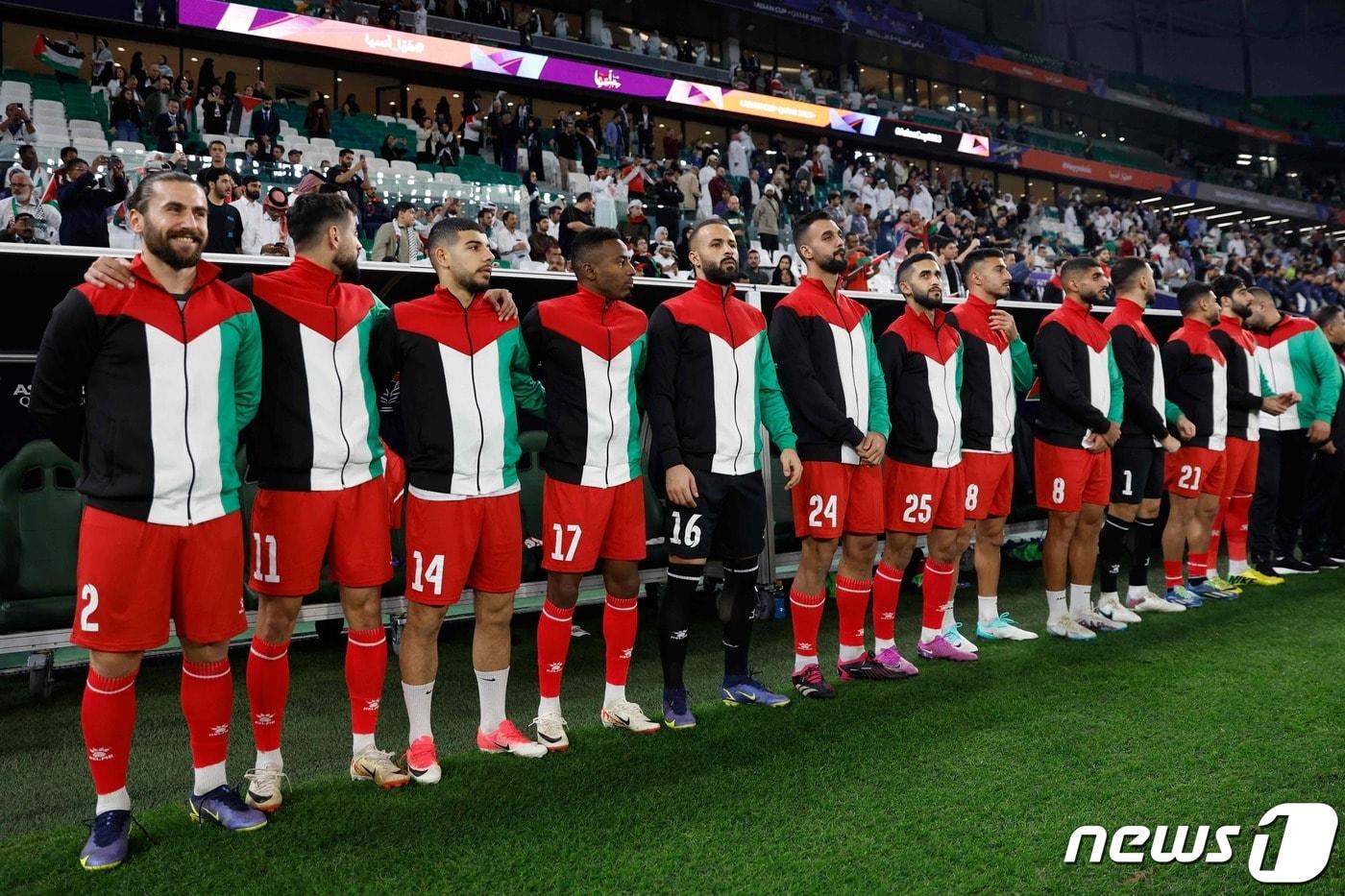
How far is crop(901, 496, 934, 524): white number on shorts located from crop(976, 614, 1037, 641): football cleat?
1106mm

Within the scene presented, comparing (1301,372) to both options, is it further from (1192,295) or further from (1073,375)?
(1073,375)

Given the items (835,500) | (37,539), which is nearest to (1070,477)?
(835,500)

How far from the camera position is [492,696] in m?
3.90

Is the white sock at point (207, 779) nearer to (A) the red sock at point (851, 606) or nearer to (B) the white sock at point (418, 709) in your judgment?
(B) the white sock at point (418, 709)

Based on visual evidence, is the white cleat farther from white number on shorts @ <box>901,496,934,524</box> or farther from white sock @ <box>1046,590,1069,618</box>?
white number on shorts @ <box>901,496,934,524</box>

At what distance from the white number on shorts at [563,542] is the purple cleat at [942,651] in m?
2.27

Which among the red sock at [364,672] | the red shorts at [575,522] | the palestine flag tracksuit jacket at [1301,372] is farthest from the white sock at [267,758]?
the palestine flag tracksuit jacket at [1301,372]

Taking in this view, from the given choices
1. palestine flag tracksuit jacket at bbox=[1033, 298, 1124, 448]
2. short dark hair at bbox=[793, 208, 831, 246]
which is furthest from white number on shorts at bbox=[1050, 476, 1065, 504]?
short dark hair at bbox=[793, 208, 831, 246]

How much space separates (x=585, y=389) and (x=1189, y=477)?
4.57 m

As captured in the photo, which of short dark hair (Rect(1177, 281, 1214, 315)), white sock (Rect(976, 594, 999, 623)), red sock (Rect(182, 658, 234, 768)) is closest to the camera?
red sock (Rect(182, 658, 234, 768))

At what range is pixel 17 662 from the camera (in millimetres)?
5512

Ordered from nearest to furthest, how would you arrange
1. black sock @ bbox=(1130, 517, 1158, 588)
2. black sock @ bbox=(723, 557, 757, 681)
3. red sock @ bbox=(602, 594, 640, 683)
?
red sock @ bbox=(602, 594, 640, 683) → black sock @ bbox=(723, 557, 757, 681) → black sock @ bbox=(1130, 517, 1158, 588)

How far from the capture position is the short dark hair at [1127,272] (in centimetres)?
617

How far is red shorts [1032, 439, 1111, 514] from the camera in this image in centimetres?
560
